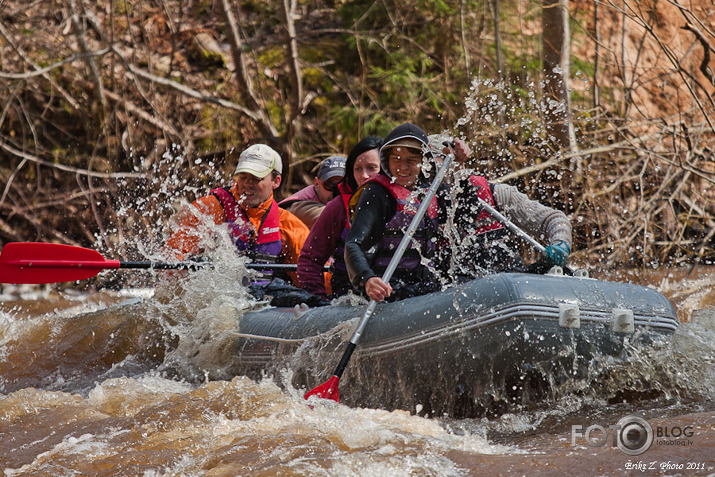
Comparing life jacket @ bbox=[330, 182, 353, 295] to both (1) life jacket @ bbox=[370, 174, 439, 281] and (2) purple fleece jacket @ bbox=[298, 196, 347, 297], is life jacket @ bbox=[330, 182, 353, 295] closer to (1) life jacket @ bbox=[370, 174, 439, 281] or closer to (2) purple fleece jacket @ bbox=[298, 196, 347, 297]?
(2) purple fleece jacket @ bbox=[298, 196, 347, 297]

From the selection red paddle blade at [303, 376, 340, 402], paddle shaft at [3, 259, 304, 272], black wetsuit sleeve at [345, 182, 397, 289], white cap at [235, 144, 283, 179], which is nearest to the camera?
red paddle blade at [303, 376, 340, 402]

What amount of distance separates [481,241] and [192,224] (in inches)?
78.7

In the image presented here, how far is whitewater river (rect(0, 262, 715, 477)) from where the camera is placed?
2.55m

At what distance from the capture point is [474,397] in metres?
3.17

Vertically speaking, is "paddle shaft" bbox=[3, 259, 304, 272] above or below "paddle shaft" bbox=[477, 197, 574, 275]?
below

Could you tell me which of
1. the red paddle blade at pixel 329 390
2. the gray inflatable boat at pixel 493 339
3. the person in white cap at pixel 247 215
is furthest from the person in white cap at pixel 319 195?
the red paddle blade at pixel 329 390

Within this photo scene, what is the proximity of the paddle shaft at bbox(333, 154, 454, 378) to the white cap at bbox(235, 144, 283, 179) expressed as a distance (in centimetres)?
160

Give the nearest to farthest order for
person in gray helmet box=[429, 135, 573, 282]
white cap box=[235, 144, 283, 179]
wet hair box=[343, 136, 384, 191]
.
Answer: person in gray helmet box=[429, 135, 573, 282] → wet hair box=[343, 136, 384, 191] → white cap box=[235, 144, 283, 179]

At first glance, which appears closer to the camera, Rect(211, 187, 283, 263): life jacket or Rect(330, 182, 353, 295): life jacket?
Rect(330, 182, 353, 295): life jacket

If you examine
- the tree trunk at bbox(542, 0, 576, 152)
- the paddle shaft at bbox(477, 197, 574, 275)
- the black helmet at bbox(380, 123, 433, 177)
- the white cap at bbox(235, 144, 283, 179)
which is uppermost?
the tree trunk at bbox(542, 0, 576, 152)

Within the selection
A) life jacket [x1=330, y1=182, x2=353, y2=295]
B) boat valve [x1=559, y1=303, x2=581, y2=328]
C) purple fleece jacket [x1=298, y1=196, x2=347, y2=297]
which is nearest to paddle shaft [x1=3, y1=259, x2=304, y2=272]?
purple fleece jacket [x1=298, y1=196, x2=347, y2=297]

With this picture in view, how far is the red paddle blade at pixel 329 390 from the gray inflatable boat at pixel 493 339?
0.57 ft

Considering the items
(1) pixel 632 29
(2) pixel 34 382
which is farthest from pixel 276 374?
(1) pixel 632 29

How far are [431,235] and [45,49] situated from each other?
256 inches
